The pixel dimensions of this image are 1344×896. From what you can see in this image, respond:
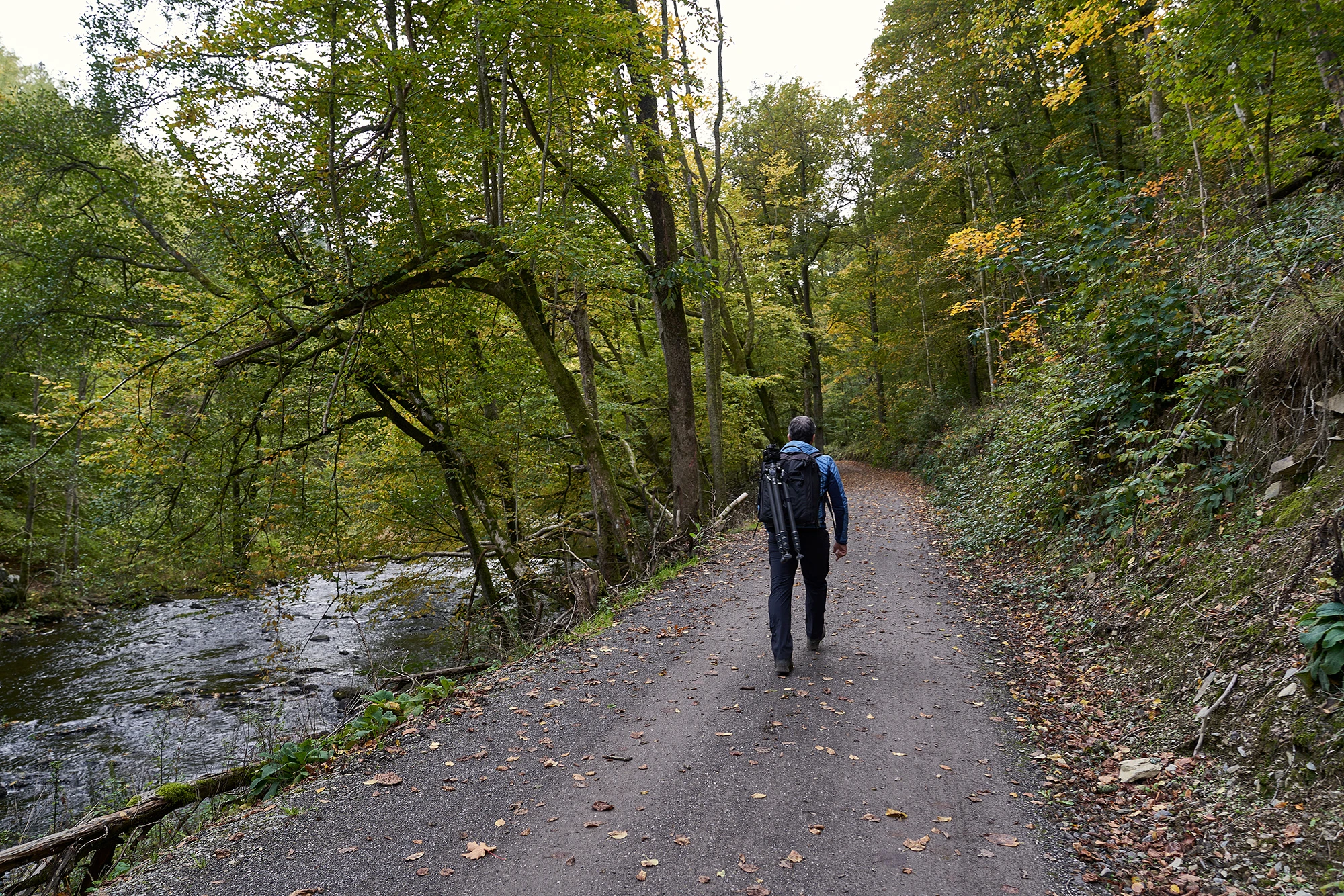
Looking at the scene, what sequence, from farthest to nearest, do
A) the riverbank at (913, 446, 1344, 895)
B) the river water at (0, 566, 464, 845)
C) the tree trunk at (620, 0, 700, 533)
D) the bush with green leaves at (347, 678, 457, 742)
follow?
the tree trunk at (620, 0, 700, 533) → the river water at (0, 566, 464, 845) → the bush with green leaves at (347, 678, 457, 742) → the riverbank at (913, 446, 1344, 895)

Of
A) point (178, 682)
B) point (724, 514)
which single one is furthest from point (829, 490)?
point (178, 682)

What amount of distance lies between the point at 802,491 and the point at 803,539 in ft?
1.36

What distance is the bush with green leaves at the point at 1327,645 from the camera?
3.08 m

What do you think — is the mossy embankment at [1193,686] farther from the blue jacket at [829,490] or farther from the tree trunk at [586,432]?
the tree trunk at [586,432]

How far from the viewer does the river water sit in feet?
25.7

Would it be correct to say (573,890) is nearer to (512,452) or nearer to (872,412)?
(512,452)

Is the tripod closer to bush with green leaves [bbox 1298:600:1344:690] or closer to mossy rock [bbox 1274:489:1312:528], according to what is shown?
bush with green leaves [bbox 1298:600:1344:690]

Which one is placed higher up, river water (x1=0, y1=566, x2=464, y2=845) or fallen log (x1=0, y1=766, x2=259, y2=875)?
fallen log (x1=0, y1=766, x2=259, y2=875)

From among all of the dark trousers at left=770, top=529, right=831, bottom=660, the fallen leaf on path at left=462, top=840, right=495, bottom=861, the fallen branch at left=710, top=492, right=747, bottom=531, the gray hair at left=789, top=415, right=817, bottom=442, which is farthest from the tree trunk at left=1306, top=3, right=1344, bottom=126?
the fallen branch at left=710, top=492, right=747, bottom=531

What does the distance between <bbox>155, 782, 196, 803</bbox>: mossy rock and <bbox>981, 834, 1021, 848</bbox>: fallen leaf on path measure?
4.97m

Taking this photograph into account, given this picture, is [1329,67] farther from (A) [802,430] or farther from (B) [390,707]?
(B) [390,707]

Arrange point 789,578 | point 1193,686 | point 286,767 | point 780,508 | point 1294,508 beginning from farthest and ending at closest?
point 780,508
point 789,578
point 286,767
point 1294,508
point 1193,686

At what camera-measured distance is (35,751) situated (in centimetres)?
880

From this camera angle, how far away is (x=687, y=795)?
3.75 meters
